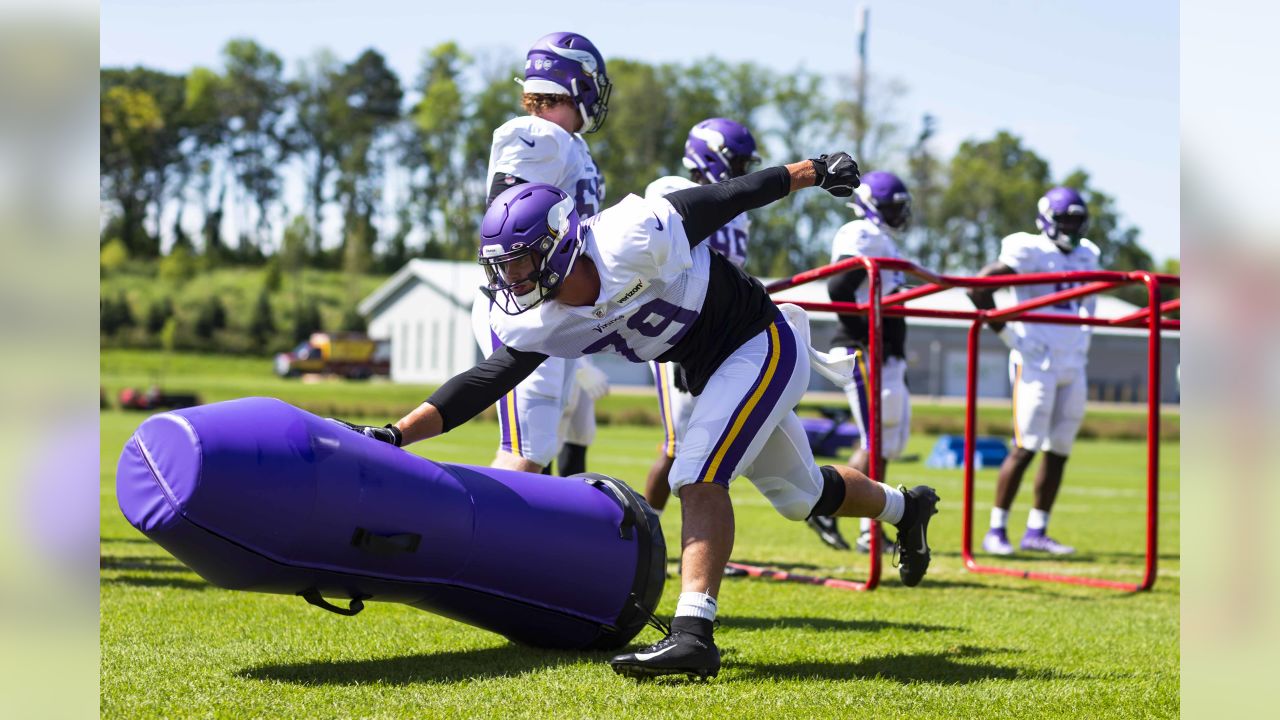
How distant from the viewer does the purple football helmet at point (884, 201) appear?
23.8 ft

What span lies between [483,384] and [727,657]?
114cm

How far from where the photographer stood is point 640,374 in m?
45.4

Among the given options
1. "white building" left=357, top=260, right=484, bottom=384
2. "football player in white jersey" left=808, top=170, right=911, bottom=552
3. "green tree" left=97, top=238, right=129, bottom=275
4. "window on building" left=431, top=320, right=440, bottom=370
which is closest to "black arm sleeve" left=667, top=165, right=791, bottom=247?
"football player in white jersey" left=808, top=170, right=911, bottom=552

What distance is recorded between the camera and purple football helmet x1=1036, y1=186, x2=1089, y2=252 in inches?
300

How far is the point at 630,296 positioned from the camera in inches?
141

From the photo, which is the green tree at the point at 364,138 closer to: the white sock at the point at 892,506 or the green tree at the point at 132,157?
the green tree at the point at 132,157

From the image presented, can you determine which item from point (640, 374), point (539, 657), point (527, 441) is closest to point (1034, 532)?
point (527, 441)

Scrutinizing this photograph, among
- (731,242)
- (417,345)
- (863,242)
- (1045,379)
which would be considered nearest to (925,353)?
(417,345)

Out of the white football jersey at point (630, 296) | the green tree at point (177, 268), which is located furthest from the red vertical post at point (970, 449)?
the green tree at point (177, 268)

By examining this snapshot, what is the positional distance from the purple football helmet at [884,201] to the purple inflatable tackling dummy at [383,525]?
362 centimetres

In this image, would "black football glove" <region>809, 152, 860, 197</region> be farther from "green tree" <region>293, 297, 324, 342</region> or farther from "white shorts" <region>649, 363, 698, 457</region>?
"green tree" <region>293, 297, 324, 342</region>
